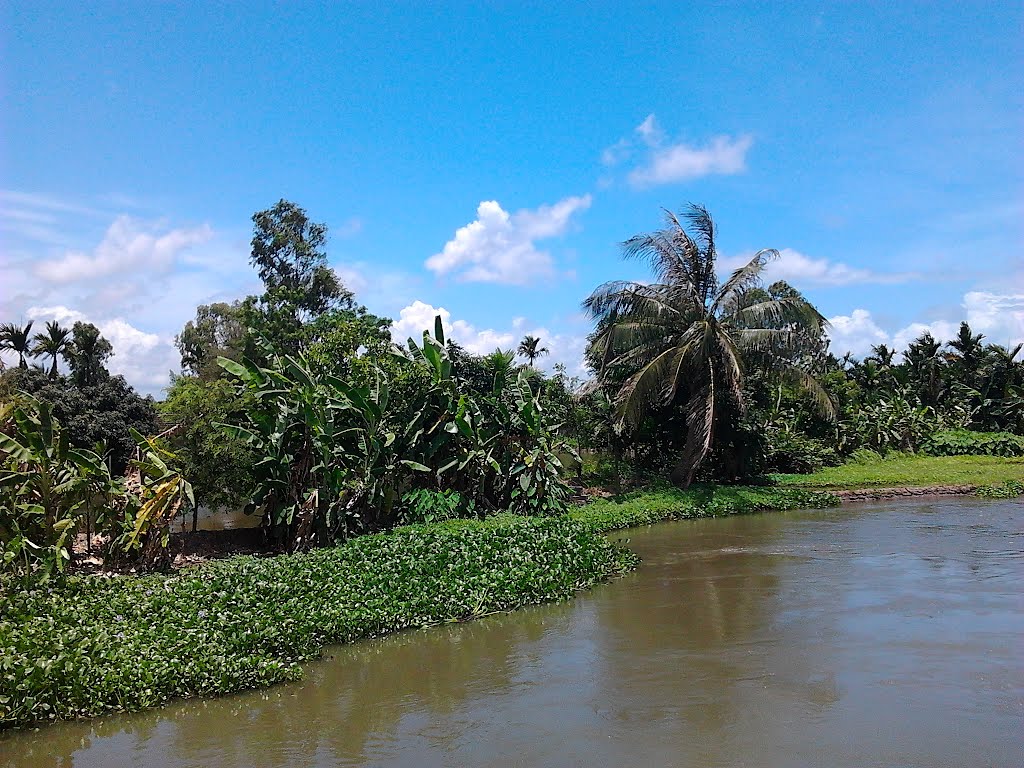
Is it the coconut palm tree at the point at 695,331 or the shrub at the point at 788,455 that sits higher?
the coconut palm tree at the point at 695,331

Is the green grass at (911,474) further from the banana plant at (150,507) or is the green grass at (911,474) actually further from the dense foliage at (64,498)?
the dense foliage at (64,498)

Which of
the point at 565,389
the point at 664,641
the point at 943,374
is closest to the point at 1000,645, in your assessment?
the point at 664,641

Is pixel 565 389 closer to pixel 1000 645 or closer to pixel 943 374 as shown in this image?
pixel 1000 645

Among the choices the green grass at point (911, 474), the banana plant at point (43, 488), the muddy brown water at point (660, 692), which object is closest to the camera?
the muddy brown water at point (660, 692)

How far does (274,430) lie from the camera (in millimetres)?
14930

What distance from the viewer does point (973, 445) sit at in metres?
31.9

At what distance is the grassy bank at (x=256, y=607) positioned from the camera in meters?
7.30

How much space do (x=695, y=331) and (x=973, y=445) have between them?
17.0 m

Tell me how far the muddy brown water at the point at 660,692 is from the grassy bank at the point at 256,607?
240mm

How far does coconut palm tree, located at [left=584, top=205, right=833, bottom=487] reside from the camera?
21.9 m

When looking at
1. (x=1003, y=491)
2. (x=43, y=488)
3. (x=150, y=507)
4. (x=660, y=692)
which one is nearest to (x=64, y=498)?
(x=43, y=488)

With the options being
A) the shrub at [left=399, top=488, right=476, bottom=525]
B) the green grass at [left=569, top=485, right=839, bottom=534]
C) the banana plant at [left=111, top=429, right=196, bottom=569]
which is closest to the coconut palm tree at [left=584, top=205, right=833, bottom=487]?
the green grass at [left=569, top=485, right=839, bottom=534]

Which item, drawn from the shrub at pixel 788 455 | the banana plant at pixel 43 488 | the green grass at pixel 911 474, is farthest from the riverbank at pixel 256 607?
the shrub at pixel 788 455

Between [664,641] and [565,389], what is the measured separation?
1473 cm
